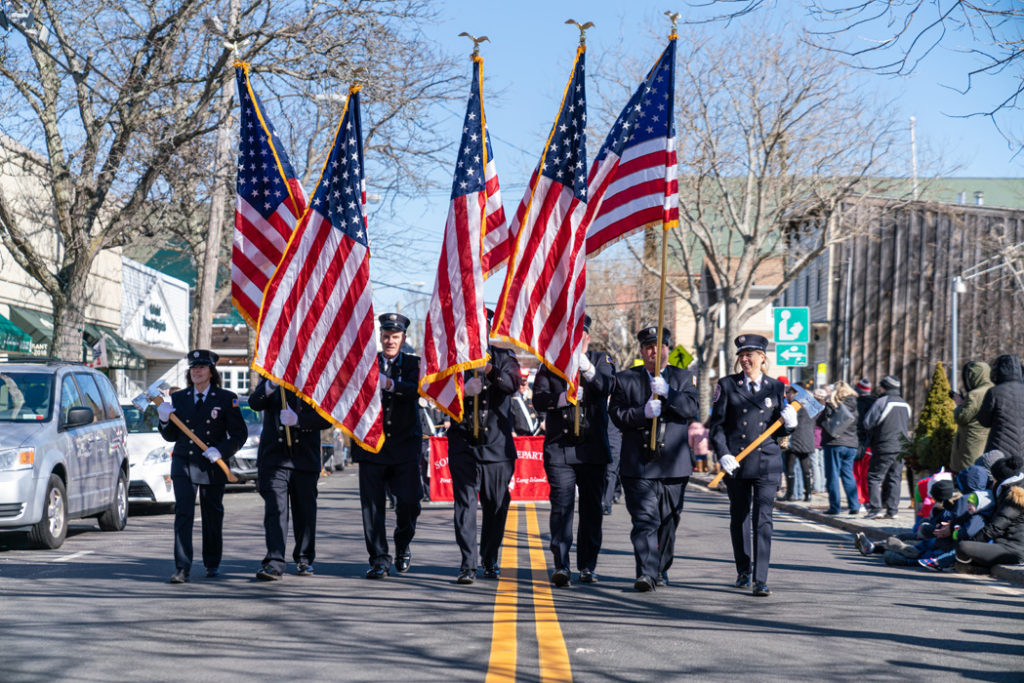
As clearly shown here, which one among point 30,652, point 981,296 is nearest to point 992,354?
point 981,296

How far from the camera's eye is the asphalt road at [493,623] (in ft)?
22.8

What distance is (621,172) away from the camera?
10609 millimetres

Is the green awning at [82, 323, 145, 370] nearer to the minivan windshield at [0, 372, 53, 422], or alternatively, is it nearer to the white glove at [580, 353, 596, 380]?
the minivan windshield at [0, 372, 53, 422]

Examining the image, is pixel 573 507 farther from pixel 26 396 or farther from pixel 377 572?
pixel 26 396

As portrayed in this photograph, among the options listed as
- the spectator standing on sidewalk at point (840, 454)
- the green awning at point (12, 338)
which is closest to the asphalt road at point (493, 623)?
the spectator standing on sidewalk at point (840, 454)

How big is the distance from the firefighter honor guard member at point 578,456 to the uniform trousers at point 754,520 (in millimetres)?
1069

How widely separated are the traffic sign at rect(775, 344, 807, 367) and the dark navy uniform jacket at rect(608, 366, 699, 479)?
49.1 feet

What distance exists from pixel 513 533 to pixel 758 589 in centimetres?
522

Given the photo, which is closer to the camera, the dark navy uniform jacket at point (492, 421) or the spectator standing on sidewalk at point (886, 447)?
the dark navy uniform jacket at point (492, 421)

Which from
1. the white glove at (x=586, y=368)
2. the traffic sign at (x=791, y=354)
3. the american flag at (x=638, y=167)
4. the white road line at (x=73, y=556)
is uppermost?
the american flag at (x=638, y=167)

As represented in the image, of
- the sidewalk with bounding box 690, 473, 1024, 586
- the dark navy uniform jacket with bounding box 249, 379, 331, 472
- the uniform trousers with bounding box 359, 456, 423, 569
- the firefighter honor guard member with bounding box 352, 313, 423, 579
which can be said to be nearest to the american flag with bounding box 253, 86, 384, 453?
the dark navy uniform jacket with bounding box 249, 379, 331, 472

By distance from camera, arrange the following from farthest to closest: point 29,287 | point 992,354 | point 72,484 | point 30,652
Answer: point 992,354, point 29,287, point 72,484, point 30,652

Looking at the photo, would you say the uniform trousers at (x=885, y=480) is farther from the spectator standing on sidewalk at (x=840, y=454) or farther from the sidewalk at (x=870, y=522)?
the spectator standing on sidewalk at (x=840, y=454)

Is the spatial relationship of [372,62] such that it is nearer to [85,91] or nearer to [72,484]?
[85,91]
